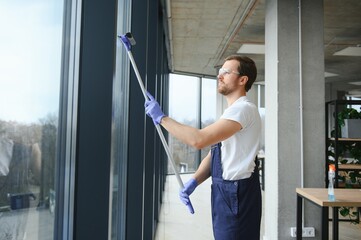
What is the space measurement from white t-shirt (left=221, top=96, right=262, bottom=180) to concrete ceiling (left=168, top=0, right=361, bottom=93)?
2742mm

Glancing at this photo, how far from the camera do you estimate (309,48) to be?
2961 millimetres

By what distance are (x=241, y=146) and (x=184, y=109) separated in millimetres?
7082

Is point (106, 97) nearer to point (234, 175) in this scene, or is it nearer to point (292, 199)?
point (234, 175)

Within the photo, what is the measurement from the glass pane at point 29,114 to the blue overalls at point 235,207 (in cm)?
87

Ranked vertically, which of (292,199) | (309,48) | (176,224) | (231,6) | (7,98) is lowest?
(176,224)

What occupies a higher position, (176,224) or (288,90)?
(288,90)

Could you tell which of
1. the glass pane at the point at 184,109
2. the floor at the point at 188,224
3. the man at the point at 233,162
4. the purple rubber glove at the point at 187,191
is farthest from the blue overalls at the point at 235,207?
the glass pane at the point at 184,109

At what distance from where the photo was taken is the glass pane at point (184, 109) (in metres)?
8.36

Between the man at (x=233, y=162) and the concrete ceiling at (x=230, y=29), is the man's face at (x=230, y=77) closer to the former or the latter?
the man at (x=233, y=162)

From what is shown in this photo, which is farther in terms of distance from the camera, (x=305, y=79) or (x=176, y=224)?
(x=176, y=224)

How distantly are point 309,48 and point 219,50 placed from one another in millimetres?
3414

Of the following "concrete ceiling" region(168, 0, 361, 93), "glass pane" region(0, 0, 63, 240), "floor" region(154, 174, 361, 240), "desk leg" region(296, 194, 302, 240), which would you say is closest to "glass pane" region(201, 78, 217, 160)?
"concrete ceiling" region(168, 0, 361, 93)

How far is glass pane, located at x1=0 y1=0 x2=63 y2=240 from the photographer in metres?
0.70

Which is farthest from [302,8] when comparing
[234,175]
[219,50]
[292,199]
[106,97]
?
[219,50]
